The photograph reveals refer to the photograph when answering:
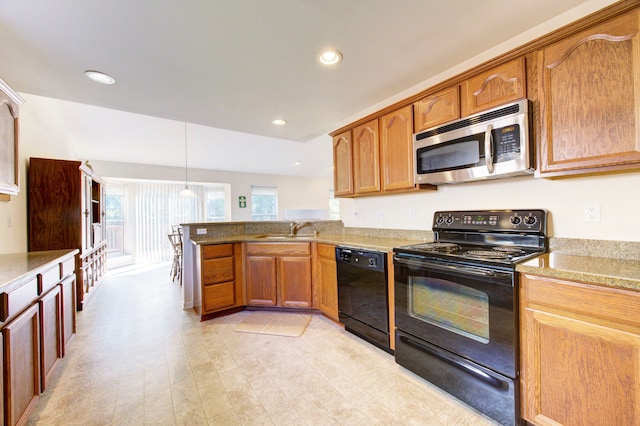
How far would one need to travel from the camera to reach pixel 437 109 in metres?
2.12

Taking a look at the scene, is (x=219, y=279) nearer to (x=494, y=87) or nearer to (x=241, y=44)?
(x=241, y=44)

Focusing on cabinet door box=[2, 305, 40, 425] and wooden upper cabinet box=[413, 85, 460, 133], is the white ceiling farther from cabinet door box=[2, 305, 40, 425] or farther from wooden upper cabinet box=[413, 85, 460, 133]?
cabinet door box=[2, 305, 40, 425]

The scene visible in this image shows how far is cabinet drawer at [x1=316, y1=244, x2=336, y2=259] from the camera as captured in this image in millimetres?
2734

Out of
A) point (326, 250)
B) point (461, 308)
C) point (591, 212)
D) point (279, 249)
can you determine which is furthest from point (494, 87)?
point (279, 249)

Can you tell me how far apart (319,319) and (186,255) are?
1.85 metres

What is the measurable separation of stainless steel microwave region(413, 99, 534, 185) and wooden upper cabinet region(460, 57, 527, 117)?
0.07 m

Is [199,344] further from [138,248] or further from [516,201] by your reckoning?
[138,248]

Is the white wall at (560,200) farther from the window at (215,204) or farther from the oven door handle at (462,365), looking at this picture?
the window at (215,204)

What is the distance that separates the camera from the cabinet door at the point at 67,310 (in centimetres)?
208

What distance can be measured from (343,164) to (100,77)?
7.40 ft

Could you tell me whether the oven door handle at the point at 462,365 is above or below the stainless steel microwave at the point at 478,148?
below

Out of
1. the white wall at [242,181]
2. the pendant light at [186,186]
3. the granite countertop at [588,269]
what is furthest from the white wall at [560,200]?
the white wall at [242,181]

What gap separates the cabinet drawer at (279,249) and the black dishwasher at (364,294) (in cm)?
52

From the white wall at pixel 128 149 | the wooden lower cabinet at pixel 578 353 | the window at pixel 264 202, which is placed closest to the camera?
the wooden lower cabinet at pixel 578 353
